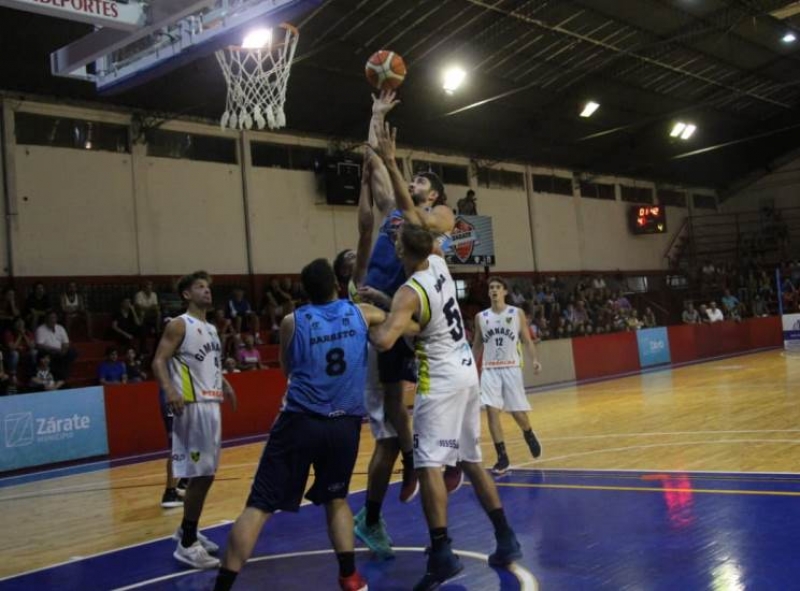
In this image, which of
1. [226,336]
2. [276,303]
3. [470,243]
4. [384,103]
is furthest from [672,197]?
[384,103]

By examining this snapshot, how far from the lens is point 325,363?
4.41m

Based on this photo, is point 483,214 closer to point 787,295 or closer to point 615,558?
point 787,295

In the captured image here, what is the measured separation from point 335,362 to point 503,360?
194 inches

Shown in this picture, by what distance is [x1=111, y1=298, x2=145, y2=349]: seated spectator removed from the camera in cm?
1564

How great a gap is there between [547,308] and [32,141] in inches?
593

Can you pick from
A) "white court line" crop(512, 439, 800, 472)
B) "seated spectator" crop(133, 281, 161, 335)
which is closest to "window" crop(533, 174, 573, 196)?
"seated spectator" crop(133, 281, 161, 335)

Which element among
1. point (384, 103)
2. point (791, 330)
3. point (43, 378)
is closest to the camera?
point (384, 103)

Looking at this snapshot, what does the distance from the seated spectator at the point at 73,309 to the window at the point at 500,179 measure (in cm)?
1367

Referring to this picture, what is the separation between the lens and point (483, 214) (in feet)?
84.7

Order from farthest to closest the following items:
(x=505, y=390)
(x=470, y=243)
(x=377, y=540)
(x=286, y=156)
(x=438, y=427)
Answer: (x=470, y=243) < (x=286, y=156) < (x=505, y=390) < (x=377, y=540) < (x=438, y=427)

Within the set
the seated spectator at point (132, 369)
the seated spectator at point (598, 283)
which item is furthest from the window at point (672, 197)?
the seated spectator at point (132, 369)

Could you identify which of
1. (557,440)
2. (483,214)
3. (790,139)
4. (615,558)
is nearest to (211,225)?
(483,214)

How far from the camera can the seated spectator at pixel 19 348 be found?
1331cm

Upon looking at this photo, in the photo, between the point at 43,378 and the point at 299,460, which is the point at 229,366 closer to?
the point at 43,378
